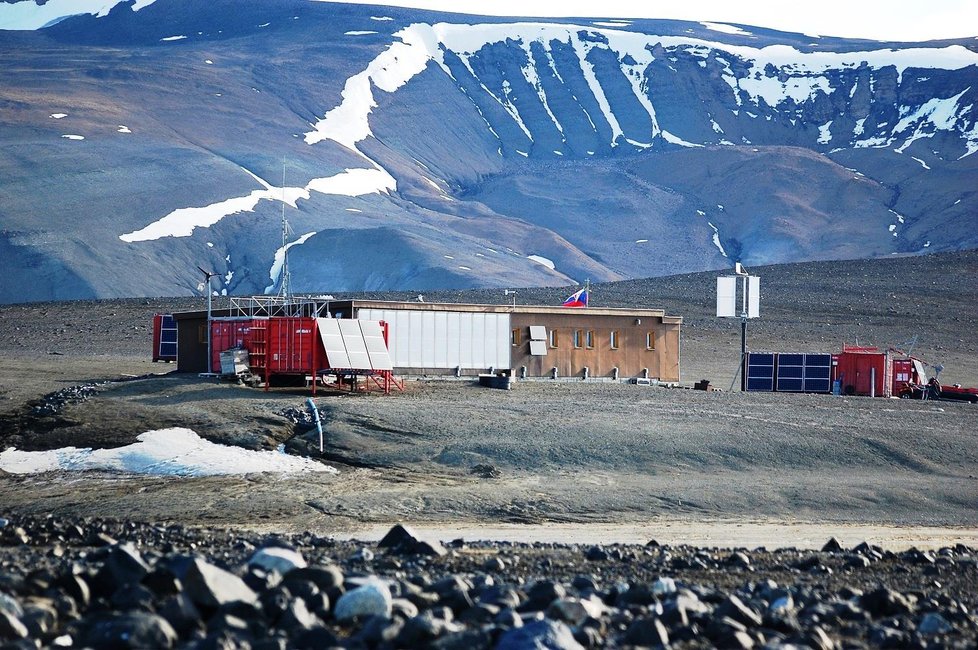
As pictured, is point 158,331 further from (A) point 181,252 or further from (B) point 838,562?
(A) point 181,252

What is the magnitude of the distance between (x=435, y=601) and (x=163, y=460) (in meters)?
14.0

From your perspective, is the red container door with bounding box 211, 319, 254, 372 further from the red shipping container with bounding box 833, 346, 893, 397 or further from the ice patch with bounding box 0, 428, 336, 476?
the red shipping container with bounding box 833, 346, 893, 397

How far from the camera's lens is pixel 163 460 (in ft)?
74.5

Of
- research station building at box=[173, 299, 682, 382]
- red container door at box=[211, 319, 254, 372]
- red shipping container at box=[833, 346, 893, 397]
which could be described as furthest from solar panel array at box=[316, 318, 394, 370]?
red shipping container at box=[833, 346, 893, 397]

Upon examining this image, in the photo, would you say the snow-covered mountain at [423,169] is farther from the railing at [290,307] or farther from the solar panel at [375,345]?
the solar panel at [375,345]

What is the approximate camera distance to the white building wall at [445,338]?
35.4 meters

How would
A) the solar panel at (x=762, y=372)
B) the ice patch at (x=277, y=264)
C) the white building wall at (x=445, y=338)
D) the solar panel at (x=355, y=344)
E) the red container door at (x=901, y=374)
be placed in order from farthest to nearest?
the ice patch at (x=277, y=264), the red container door at (x=901, y=374), the solar panel at (x=762, y=372), the white building wall at (x=445, y=338), the solar panel at (x=355, y=344)

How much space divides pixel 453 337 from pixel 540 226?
388ft

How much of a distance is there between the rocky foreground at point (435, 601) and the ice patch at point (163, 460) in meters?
8.48

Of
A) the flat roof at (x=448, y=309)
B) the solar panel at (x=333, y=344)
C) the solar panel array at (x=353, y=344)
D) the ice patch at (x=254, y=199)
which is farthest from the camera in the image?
the ice patch at (x=254, y=199)

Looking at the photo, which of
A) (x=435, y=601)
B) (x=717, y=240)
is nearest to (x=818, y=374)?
(x=435, y=601)

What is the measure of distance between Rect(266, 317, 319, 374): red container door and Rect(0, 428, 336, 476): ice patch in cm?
693

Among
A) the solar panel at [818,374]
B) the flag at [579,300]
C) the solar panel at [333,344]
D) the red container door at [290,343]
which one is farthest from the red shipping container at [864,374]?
the red container door at [290,343]

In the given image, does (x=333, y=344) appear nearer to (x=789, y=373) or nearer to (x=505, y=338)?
(x=505, y=338)
